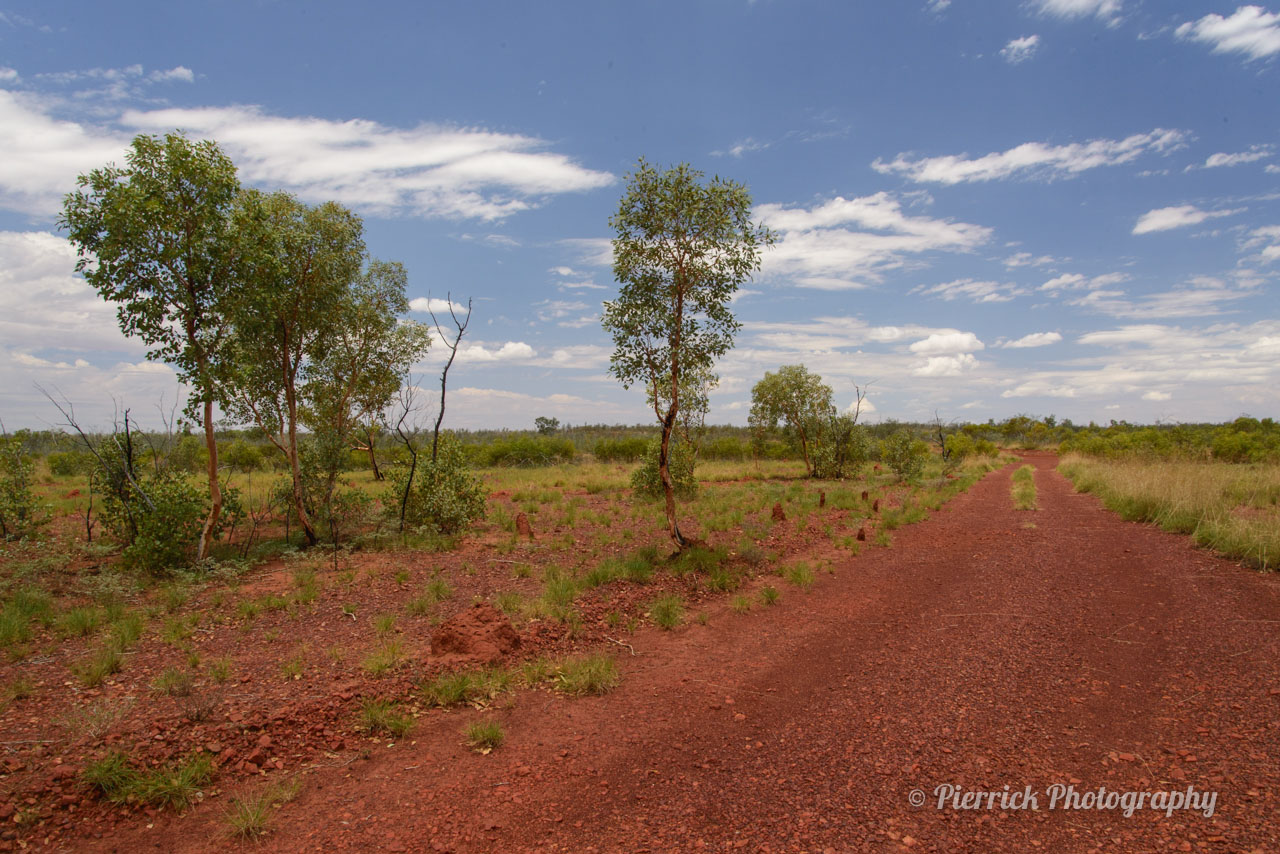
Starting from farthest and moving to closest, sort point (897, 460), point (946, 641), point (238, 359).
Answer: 1. point (897, 460)
2. point (238, 359)
3. point (946, 641)

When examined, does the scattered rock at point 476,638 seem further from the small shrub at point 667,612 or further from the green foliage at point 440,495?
the green foliage at point 440,495

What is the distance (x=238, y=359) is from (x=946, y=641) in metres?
11.2

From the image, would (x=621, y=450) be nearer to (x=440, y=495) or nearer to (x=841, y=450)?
(x=841, y=450)

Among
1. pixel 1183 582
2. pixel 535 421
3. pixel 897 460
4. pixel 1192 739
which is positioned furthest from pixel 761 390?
pixel 535 421

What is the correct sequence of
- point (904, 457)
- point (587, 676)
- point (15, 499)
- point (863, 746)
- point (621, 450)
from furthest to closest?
1. point (621, 450)
2. point (904, 457)
3. point (15, 499)
4. point (587, 676)
5. point (863, 746)

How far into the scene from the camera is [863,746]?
469 centimetres

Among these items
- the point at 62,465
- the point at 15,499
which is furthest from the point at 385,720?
the point at 62,465

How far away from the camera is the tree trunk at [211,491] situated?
1009 centimetres

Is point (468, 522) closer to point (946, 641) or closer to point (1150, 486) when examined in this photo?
point (946, 641)

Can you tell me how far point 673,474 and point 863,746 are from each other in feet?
54.0

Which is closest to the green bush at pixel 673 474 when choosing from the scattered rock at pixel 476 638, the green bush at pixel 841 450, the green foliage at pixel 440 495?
the green foliage at pixel 440 495

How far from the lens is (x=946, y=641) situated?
696 cm

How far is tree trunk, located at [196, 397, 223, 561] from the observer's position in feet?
33.1

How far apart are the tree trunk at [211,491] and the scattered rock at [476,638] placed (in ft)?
19.8
